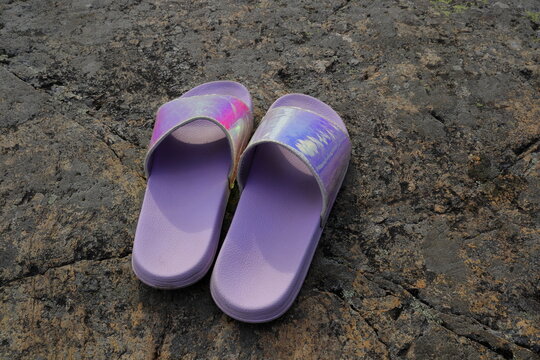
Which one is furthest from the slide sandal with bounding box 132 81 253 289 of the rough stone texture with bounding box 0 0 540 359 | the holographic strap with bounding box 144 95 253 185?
the rough stone texture with bounding box 0 0 540 359

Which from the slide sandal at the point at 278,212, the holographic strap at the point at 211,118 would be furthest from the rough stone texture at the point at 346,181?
the holographic strap at the point at 211,118

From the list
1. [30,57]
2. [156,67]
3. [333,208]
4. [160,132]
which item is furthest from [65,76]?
[333,208]

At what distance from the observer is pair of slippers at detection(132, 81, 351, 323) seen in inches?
58.0

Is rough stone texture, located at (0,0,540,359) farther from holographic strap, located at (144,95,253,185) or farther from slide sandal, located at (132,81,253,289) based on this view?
holographic strap, located at (144,95,253,185)

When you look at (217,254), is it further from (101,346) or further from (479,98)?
(479,98)

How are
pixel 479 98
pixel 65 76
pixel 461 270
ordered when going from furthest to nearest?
pixel 65 76 → pixel 479 98 → pixel 461 270

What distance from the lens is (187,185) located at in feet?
5.57

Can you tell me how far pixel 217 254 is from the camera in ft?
5.25

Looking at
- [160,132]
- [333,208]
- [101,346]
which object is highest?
[160,132]

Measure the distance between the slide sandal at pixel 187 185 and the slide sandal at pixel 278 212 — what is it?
0.22 feet

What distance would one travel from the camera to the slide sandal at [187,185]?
4.93 feet

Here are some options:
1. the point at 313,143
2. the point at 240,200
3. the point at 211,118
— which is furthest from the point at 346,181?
the point at 211,118

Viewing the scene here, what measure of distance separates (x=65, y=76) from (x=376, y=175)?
1.33m

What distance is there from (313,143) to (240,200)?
0.95ft
